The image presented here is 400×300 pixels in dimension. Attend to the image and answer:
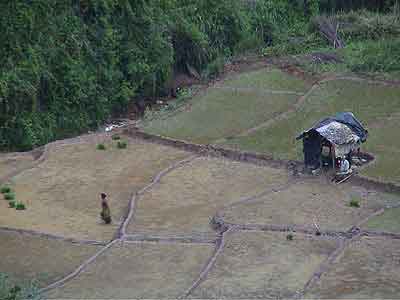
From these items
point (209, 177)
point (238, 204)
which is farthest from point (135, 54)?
point (238, 204)

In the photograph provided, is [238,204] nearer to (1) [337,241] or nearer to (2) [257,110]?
(1) [337,241]

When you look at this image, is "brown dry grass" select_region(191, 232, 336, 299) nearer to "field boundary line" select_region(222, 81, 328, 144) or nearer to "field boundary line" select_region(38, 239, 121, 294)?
"field boundary line" select_region(38, 239, 121, 294)

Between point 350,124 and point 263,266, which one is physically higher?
point 350,124

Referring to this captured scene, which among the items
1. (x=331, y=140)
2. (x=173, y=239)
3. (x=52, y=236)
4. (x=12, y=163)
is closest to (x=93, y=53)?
(x=12, y=163)

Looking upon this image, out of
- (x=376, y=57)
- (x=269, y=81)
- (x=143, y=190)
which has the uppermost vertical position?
(x=376, y=57)

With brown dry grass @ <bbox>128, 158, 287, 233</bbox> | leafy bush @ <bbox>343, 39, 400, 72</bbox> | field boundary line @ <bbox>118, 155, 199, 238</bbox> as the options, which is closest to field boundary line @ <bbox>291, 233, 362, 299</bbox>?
brown dry grass @ <bbox>128, 158, 287, 233</bbox>

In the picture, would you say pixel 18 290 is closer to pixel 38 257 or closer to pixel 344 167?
pixel 38 257
